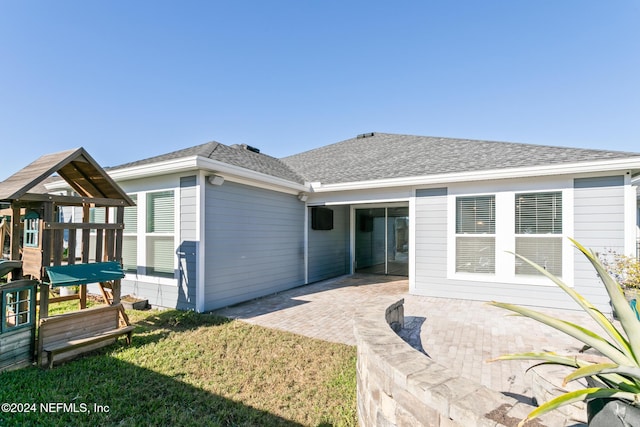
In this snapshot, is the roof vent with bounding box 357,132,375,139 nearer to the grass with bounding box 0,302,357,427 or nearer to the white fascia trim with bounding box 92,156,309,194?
the white fascia trim with bounding box 92,156,309,194

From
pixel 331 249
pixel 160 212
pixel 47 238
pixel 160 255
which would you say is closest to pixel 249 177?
pixel 160 212

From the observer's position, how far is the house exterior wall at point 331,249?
929 centimetres

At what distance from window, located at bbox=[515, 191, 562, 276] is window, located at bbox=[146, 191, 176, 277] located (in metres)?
7.48

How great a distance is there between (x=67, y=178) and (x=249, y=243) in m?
3.53

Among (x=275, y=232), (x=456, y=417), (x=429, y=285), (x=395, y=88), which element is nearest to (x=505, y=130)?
(x=395, y=88)

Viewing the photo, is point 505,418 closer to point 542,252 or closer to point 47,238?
point 47,238

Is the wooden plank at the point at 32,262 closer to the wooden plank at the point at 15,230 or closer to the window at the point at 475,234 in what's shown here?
the wooden plank at the point at 15,230

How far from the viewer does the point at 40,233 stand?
3.83 m

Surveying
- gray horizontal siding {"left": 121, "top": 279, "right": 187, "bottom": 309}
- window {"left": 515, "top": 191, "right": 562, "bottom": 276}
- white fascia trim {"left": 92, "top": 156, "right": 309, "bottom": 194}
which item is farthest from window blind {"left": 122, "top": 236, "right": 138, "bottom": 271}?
window {"left": 515, "top": 191, "right": 562, "bottom": 276}

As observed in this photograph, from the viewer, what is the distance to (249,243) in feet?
22.7

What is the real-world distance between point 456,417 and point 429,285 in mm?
6072

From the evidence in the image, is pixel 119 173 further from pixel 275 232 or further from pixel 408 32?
pixel 408 32

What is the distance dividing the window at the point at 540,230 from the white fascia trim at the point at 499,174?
573 mm

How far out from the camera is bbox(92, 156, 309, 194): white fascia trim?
5.56 meters
